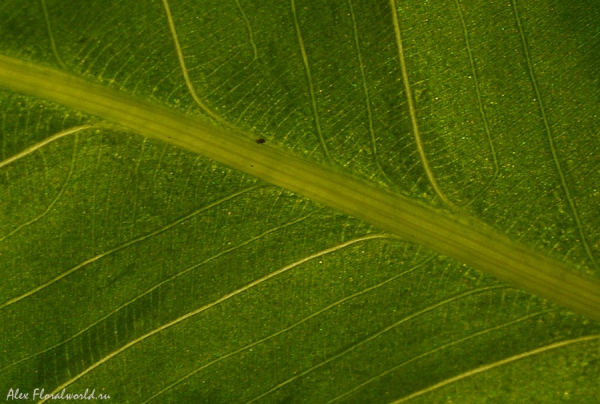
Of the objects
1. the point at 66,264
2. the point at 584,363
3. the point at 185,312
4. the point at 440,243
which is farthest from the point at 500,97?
the point at 66,264

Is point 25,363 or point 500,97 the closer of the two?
point 500,97

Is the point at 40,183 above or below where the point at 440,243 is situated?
above

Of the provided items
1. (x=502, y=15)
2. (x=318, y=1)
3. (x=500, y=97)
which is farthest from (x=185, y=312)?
(x=502, y=15)

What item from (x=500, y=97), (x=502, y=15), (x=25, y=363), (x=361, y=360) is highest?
(x=502, y=15)

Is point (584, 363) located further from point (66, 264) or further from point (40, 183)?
point (40, 183)
